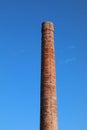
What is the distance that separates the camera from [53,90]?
699 inches

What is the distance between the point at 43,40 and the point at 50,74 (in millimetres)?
2302

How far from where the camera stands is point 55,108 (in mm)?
17516

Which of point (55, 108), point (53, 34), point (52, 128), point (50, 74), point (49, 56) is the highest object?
point (53, 34)

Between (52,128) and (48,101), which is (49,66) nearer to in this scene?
(48,101)

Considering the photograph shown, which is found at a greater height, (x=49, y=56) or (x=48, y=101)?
(x=49, y=56)

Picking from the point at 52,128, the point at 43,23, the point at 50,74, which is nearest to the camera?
the point at 52,128

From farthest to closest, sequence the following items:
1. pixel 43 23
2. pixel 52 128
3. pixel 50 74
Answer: pixel 43 23
pixel 50 74
pixel 52 128

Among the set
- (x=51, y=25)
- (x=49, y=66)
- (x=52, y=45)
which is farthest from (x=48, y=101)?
(x=51, y=25)

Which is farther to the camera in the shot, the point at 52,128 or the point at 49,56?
the point at 49,56

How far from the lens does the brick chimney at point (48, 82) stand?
668 inches

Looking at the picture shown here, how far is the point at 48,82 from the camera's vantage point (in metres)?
17.8

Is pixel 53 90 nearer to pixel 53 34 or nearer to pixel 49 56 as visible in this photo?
pixel 49 56

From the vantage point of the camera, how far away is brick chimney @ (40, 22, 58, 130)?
17.0 m

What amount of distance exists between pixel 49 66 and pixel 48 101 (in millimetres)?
2162
